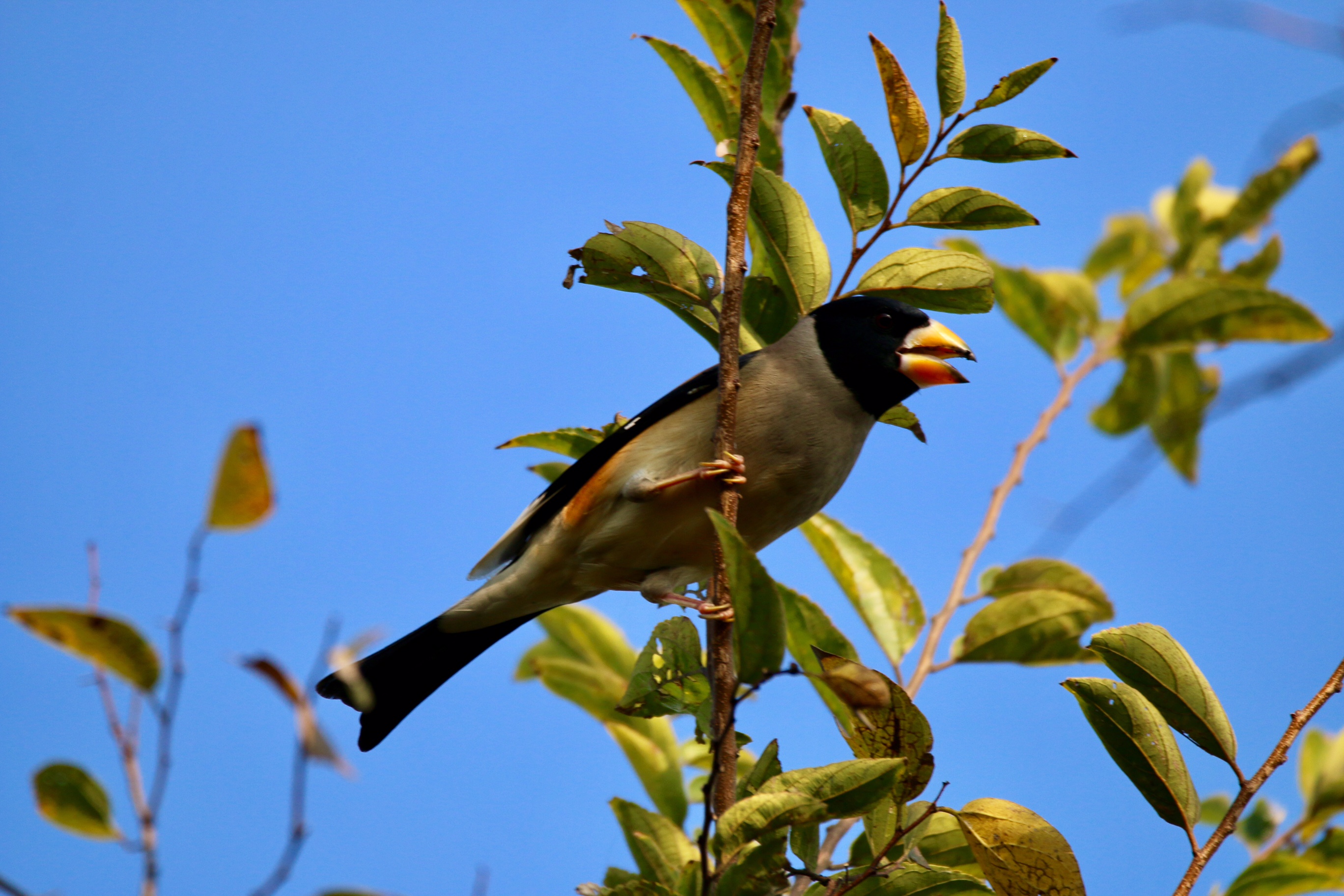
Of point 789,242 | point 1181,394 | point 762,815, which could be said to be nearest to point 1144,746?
point 762,815

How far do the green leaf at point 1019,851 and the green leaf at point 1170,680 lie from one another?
346 mm

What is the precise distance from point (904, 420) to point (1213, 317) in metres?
1.23

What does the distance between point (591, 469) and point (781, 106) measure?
4.23ft

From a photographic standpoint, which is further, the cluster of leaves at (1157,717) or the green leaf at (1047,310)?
the green leaf at (1047,310)

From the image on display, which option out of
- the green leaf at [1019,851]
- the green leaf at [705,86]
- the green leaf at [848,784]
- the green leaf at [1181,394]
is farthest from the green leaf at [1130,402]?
the green leaf at [848,784]

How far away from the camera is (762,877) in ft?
6.44

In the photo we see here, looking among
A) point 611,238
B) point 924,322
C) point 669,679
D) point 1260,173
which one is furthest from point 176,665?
point 1260,173

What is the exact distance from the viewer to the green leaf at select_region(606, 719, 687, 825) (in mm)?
3188

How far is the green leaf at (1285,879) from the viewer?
2.37m

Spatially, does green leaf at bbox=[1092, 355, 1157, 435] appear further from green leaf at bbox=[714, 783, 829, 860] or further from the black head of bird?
green leaf at bbox=[714, 783, 829, 860]

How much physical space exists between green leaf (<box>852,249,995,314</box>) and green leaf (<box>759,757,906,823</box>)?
124 centimetres

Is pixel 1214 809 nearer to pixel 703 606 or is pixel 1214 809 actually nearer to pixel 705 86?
pixel 703 606

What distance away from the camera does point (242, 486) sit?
1.29 metres

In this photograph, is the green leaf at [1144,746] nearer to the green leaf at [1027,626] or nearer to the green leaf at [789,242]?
the green leaf at [1027,626]
